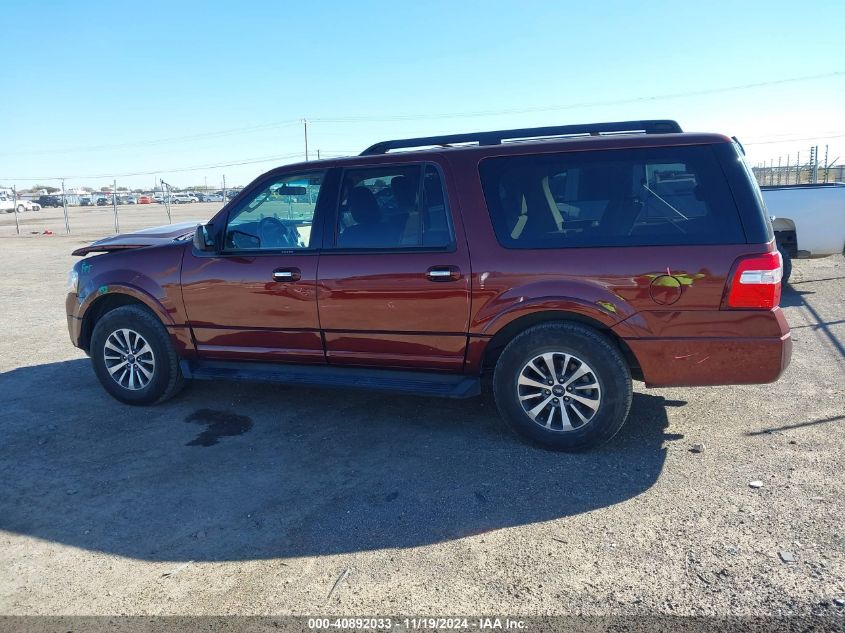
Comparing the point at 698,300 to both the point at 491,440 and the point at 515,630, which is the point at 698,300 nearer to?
the point at 491,440

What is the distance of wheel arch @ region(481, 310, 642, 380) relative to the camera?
4.43 metres

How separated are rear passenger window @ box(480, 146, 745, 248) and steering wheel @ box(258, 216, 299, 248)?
1585 mm

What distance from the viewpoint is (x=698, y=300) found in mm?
4137

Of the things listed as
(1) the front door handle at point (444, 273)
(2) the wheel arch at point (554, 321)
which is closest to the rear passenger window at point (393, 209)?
(1) the front door handle at point (444, 273)

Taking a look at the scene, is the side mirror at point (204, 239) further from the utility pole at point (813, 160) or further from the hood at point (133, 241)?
the utility pole at point (813, 160)

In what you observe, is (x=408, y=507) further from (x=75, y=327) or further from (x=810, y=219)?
(x=810, y=219)

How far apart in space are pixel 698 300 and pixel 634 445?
111 centimetres

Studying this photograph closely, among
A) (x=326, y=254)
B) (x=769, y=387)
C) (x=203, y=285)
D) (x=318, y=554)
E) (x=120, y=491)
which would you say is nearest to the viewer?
(x=318, y=554)

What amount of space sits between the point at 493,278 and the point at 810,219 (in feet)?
26.2

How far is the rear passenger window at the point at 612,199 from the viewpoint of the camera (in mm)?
4160

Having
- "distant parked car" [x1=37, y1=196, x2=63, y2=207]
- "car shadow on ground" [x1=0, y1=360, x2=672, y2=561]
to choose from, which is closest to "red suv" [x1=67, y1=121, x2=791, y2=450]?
"car shadow on ground" [x1=0, y1=360, x2=672, y2=561]

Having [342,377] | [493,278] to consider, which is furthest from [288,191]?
[493,278]

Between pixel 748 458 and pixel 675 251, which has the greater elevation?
pixel 675 251

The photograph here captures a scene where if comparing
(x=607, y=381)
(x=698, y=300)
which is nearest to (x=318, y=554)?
(x=607, y=381)
